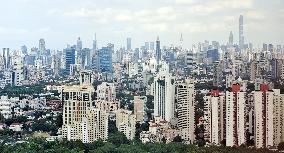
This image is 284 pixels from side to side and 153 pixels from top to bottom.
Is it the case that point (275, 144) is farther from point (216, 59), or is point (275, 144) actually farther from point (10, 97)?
point (10, 97)

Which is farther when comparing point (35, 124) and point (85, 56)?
point (85, 56)

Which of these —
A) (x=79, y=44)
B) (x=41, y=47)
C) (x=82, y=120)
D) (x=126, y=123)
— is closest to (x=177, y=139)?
(x=126, y=123)

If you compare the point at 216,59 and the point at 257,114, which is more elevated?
the point at 216,59

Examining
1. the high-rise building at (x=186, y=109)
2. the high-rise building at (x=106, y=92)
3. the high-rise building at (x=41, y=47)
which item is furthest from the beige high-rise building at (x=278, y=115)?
the high-rise building at (x=41, y=47)

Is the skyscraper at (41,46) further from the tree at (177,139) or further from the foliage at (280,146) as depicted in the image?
the foliage at (280,146)

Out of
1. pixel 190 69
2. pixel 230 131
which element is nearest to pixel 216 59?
pixel 190 69
